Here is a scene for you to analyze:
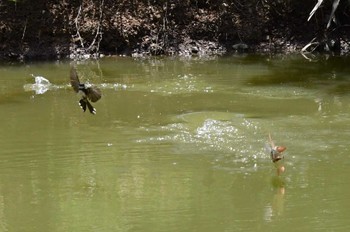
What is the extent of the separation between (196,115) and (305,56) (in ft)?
13.1

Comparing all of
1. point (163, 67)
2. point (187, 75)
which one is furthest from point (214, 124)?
point (163, 67)

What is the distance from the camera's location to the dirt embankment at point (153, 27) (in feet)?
35.8

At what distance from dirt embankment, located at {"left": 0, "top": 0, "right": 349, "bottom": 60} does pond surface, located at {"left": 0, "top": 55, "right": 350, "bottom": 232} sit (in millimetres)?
1914

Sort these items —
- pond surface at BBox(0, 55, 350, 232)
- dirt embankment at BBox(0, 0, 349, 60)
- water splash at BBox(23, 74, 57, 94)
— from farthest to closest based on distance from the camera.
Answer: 1. dirt embankment at BBox(0, 0, 349, 60)
2. water splash at BBox(23, 74, 57, 94)
3. pond surface at BBox(0, 55, 350, 232)

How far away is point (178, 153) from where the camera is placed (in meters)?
5.63

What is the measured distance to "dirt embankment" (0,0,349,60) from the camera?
10.9m

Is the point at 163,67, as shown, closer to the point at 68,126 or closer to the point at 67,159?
the point at 68,126

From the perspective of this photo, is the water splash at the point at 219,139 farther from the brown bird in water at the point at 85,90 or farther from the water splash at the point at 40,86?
the water splash at the point at 40,86

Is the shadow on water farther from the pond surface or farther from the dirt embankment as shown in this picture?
the dirt embankment

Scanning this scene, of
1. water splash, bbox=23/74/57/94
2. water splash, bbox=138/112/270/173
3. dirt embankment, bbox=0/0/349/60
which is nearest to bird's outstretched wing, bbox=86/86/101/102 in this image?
water splash, bbox=138/112/270/173

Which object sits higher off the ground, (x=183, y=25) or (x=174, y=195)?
(x=183, y=25)

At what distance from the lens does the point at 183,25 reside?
37.1 ft

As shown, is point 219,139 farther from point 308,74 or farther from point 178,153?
point 308,74

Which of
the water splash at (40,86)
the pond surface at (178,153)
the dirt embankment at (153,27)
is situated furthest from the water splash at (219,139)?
the dirt embankment at (153,27)
